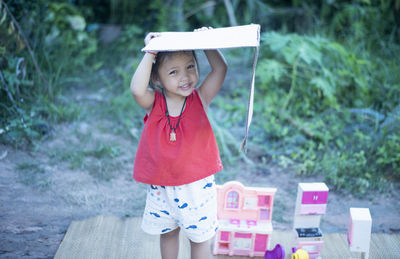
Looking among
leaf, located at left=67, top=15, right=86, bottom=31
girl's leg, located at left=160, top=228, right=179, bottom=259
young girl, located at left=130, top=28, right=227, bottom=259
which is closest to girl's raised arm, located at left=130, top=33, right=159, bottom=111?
young girl, located at left=130, top=28, right=227, bottom=259

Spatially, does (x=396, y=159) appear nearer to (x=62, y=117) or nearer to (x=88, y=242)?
(x=88, y=242)

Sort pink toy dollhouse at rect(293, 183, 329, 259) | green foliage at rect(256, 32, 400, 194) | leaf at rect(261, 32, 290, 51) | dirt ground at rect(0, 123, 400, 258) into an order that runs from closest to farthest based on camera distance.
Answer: pink toy dollhouse at rect(293, 183, 329, 259) < dirt ground at rect(0, 123, 400, 258) < green foliage at rect(256, 32, 400, 194) < leaf at rect(261, 32, 290, 51)

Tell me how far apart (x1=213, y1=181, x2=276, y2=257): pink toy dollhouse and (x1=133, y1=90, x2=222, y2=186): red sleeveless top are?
0.45 m

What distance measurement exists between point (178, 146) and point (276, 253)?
0.84 meters

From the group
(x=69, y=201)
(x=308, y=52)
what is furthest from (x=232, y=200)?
(x=308, y=52)

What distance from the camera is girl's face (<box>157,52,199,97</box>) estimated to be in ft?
5.95

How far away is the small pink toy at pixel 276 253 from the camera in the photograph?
2.15 meters

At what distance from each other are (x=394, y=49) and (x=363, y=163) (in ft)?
5.98

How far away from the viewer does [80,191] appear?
117 inches

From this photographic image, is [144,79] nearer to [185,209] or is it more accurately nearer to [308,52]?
[185,209]

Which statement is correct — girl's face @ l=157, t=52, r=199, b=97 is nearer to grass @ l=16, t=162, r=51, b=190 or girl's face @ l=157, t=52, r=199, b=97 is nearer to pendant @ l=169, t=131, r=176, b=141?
pendant @ l=169, t=131, r=176, b=141

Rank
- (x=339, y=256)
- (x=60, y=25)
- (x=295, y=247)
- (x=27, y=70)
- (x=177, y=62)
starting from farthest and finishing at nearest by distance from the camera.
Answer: (x=60, y=25) < (x=27, y=70) < (x=339, y=256) < (x=295, y=247) < (x=177, y=62)

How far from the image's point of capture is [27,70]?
3.87 m

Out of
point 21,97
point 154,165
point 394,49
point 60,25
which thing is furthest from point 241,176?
point 60,25
